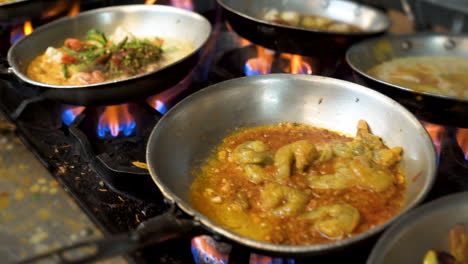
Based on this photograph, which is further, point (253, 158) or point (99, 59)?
point (99, 59)

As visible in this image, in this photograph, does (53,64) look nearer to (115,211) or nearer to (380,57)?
(115,211)

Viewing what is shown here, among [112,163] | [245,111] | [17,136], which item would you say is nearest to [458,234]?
[245,111]

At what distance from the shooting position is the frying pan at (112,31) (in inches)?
83.5

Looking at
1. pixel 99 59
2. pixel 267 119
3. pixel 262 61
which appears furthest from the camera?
pixel 262 61

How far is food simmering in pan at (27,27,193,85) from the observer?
2441 millimetres

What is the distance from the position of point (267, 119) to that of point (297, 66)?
702 mm

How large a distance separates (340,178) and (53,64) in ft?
5.77

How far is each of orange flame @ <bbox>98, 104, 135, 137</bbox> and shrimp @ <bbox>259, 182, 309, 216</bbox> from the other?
897 mm

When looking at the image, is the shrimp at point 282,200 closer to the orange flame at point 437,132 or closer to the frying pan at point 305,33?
the orange flame at point 437,132

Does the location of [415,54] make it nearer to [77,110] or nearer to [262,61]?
[262,61]

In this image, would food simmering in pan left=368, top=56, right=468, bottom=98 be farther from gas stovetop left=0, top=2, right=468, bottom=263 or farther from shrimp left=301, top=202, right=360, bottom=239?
shrimp left=301, top=202, right=360, bottom=239

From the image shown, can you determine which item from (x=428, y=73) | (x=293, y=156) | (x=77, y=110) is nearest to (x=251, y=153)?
(x=293, y=156)

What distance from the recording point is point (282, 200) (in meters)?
1.65

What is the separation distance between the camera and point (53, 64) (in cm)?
261
